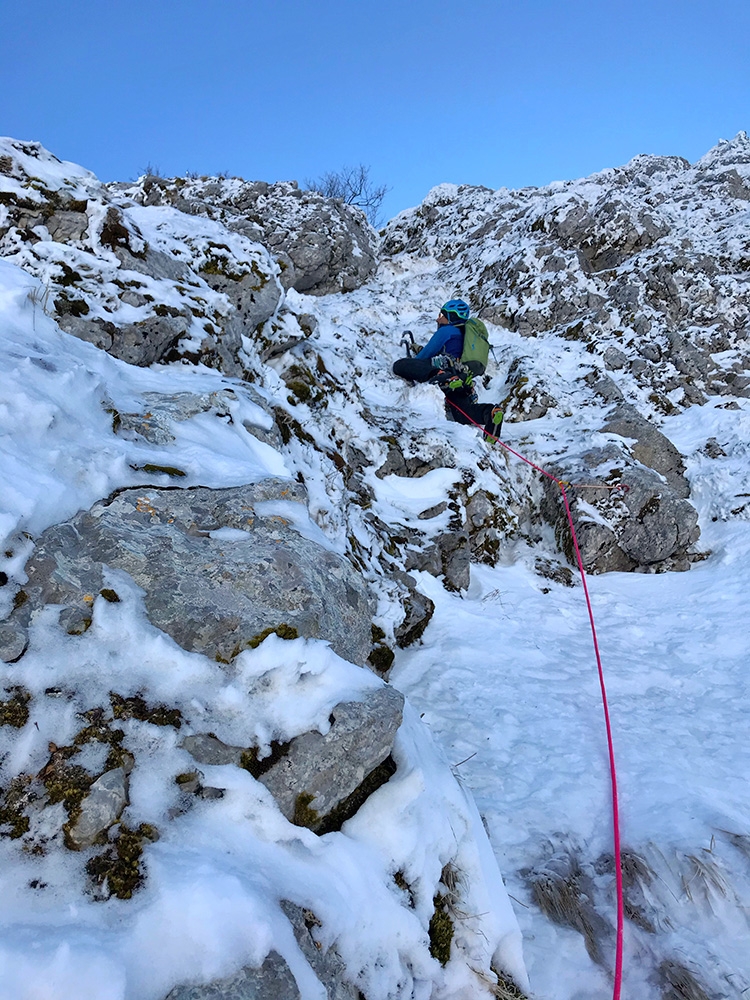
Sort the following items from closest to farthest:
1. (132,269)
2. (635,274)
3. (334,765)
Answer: (334,765), (132,269), (635,274)

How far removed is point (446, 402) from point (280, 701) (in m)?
9.15

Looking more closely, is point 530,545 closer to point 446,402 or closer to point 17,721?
point 446,402

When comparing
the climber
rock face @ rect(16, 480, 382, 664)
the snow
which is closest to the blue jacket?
the climber

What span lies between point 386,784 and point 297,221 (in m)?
22.9

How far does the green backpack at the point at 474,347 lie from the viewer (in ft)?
36.8

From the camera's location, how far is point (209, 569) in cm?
318

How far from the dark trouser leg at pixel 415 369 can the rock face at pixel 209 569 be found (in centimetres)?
789

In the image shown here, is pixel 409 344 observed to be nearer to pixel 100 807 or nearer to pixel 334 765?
pixel 334 765

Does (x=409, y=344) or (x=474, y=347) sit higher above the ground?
(x=409, y=344)

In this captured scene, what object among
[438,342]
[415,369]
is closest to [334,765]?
[415,369]

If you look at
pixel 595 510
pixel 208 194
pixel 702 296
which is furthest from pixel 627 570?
pixel 208 194

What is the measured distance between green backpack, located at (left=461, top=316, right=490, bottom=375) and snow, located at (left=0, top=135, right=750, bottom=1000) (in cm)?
561

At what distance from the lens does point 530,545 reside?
349 inches

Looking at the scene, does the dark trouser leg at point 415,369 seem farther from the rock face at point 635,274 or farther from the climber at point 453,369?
the rock face at point 635,274
